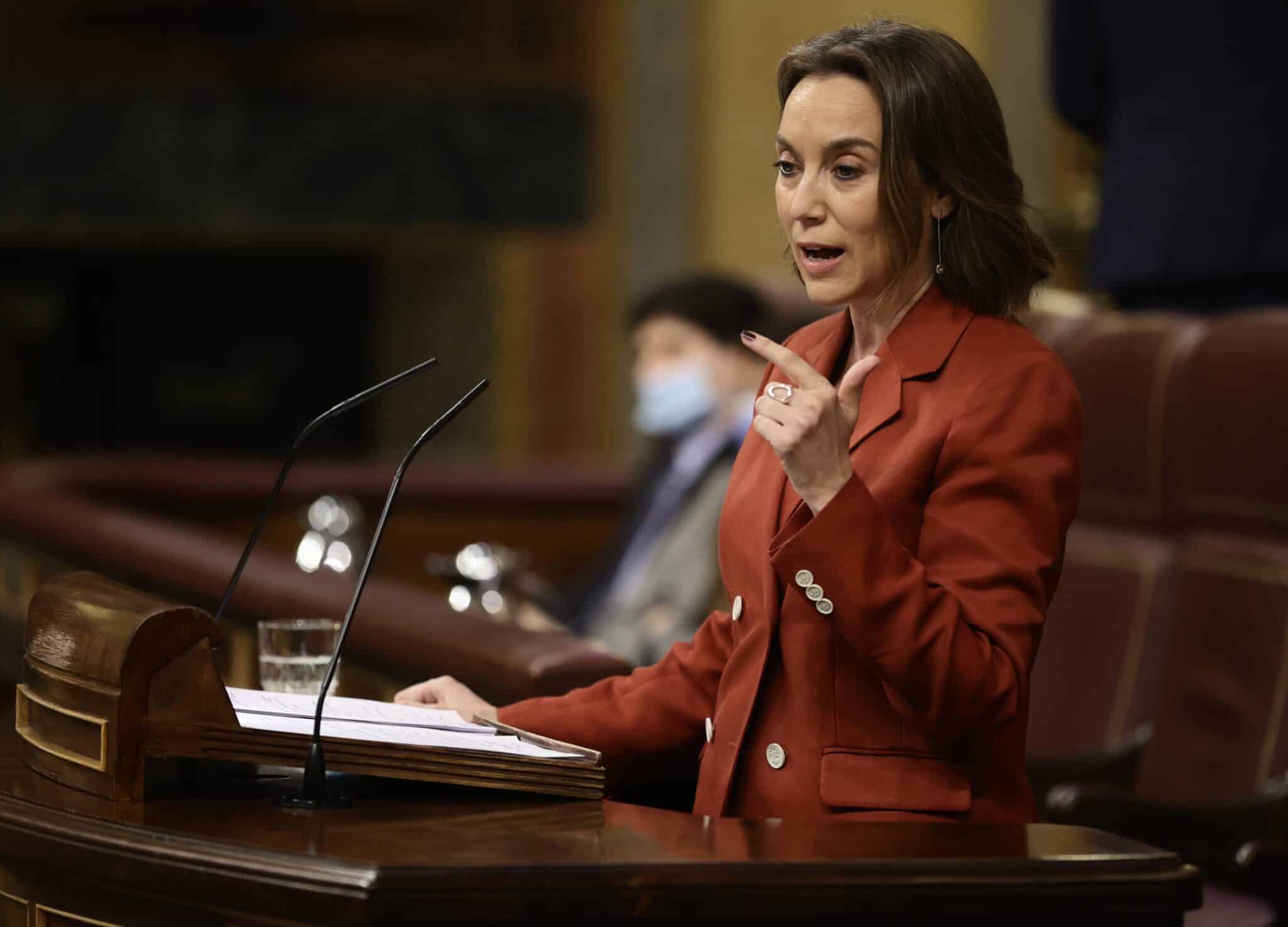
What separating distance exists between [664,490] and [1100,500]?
1477 millimetres

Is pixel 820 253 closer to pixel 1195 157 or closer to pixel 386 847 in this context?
pixel 386 847

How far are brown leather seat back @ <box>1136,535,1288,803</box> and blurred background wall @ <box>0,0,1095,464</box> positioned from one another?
166 inches

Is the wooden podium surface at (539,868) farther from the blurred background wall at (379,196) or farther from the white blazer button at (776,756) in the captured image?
the blurred background wall at (379,196)

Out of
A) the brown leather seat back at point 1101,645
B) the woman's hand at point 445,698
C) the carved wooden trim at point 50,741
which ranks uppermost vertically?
the carved wooden trim at point 50,741

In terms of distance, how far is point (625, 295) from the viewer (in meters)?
Answer: 7.97

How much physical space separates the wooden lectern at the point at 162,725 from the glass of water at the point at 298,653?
554 millimetres

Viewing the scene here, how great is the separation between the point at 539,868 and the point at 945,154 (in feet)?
2.35


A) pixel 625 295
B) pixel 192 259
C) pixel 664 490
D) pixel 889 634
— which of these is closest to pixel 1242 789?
pixel 889 634

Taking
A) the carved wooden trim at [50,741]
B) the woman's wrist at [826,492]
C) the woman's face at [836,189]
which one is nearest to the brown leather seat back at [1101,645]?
the woman's face at [836,189]

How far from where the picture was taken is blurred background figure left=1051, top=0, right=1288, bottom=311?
3438 millimetres

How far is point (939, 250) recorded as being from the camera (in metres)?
1.68

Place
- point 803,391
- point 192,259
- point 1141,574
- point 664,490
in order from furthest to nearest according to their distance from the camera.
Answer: point 192,259
point 664,490
point 1141,574
point 803,391

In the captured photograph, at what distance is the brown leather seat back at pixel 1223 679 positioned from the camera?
2.95 meters

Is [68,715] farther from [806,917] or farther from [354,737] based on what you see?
[806,917]
